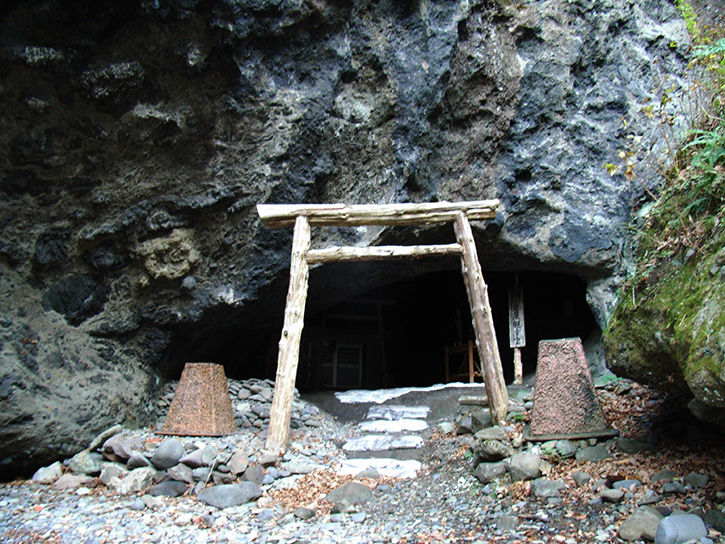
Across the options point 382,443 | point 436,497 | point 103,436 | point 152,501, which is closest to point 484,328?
point 382,443

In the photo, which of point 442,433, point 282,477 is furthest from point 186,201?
point 442,433

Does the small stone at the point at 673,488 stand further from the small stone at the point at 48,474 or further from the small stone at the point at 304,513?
the small stone at the point at 48,474

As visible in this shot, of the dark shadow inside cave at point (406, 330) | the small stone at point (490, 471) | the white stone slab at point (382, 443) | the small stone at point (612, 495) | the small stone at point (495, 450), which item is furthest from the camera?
the dark shadow inside cave at point (406, 330)

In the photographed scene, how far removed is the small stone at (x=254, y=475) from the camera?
4.38 m

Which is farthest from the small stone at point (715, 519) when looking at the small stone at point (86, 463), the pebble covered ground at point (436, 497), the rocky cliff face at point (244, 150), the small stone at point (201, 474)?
the small stone at point (86, 463)

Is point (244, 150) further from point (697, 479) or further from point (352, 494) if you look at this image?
point (697, 479)

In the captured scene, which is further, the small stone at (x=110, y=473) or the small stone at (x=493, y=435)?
the small stone at (x=110, y=473)

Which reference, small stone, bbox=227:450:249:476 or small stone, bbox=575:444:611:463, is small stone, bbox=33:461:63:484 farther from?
small stone, bbox=575:444:611:463

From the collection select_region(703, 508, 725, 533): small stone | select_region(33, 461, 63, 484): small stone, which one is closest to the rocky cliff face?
select_region(33, 461, 63, 484): small stone

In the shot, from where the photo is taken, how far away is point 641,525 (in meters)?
2.58

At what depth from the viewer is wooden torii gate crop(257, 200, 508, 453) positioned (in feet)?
16.6

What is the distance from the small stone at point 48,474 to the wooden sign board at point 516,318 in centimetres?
727

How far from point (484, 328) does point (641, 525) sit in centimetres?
290

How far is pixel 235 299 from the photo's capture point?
6668mm
